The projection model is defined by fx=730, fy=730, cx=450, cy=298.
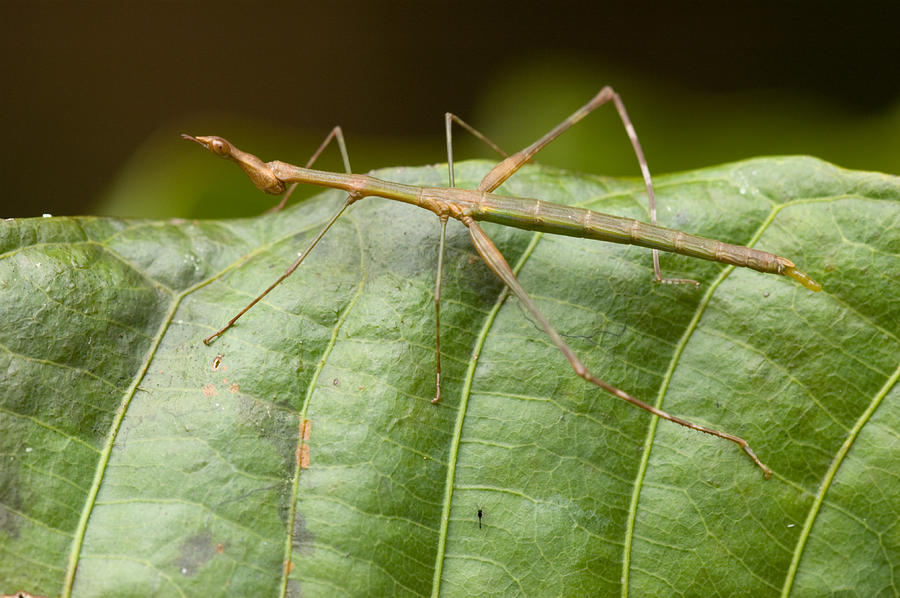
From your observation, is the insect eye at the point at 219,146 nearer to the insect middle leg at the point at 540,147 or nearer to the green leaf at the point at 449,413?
the green leaf at the point at 449,413

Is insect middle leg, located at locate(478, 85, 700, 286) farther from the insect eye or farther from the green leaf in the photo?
the insect eye

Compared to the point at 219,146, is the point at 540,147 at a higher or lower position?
lower

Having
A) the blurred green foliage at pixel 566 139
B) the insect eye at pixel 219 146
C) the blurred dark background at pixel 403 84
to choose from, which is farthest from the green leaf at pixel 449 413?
the blurred dark background at pixel 403 84

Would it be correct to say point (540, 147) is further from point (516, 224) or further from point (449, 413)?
point (449, 413)

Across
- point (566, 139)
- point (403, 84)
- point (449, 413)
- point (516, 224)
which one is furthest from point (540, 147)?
point (403, 84)

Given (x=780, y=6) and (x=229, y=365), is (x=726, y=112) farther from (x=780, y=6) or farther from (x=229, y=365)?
(x=229, y=365)

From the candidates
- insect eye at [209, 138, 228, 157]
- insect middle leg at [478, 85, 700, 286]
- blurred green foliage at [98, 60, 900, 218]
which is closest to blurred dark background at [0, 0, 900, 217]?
blurred green foliage at [98, 60, 900, 218]

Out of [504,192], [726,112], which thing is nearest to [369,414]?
[504,192]
